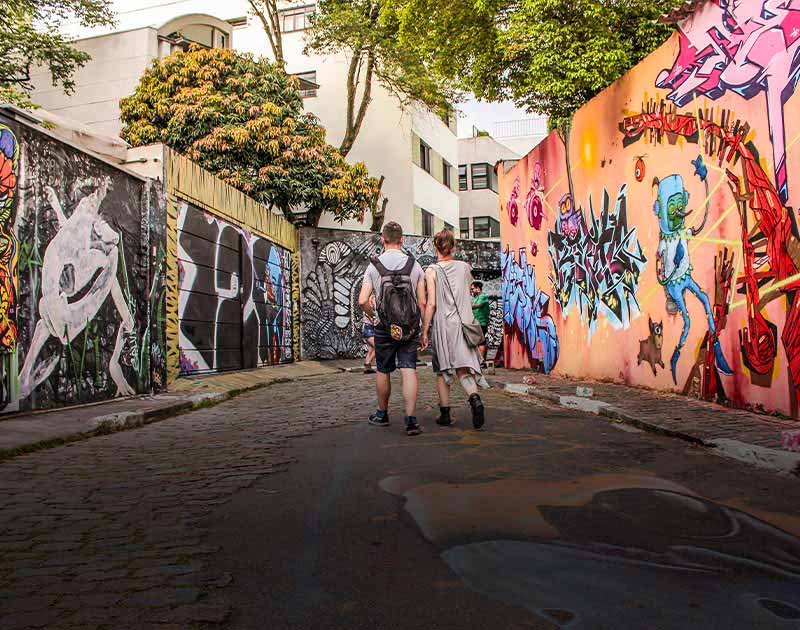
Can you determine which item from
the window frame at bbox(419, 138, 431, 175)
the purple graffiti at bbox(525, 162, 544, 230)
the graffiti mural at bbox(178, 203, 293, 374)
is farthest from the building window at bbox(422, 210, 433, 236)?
the purple graffiti at bbox(525, 162, 544, 230)

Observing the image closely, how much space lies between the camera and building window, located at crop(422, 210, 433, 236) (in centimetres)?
3241

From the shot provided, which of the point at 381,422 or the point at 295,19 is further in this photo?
the point at 295,19

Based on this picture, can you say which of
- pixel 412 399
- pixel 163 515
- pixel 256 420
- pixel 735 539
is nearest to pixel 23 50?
pixel 256 420

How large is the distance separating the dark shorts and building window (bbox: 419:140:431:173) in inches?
1038

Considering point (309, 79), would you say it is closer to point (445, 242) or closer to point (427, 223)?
point (427, 223)

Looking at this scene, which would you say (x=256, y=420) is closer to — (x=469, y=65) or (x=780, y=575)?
(x=780, y=575)

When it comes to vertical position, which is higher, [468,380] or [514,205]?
[514,205]

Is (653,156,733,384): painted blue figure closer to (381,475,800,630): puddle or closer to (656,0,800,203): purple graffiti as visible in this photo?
(656,0,800,203): purple graffiti

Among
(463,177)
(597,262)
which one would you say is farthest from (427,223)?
(597,262)

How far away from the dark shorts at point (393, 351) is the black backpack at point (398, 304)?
0.26 ft

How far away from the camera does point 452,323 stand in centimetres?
695

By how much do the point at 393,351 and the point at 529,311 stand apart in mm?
8520

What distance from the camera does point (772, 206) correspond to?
677 cm

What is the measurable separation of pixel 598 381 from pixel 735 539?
8152mm
